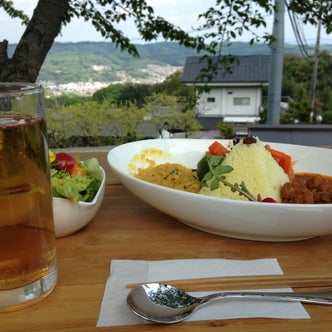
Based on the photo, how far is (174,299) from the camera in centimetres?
64

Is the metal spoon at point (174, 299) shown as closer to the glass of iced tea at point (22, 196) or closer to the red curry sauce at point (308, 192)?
the glass of iced tea at point (22, 196)

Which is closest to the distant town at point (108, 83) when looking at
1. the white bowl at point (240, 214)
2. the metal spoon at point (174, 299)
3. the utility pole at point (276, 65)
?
the utility pole at point (276, 65)

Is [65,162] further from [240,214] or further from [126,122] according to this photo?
[126,122]

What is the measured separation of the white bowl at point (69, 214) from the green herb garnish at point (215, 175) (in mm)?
281

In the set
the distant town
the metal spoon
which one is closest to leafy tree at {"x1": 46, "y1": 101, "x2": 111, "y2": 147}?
the distant town

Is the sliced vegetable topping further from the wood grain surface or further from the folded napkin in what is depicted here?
the folded napkin

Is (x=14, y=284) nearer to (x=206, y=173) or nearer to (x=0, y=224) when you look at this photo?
(x=0, y=224)

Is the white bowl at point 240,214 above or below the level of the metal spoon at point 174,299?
above

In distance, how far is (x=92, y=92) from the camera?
6.71 metres

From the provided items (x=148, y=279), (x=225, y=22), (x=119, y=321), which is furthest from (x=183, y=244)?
(x=225, y=22)

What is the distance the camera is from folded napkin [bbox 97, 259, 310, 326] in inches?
24.2

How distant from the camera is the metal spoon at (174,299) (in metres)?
0.61

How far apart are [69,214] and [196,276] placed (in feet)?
1.05

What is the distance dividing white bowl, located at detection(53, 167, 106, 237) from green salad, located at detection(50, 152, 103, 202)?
2 centimetres
